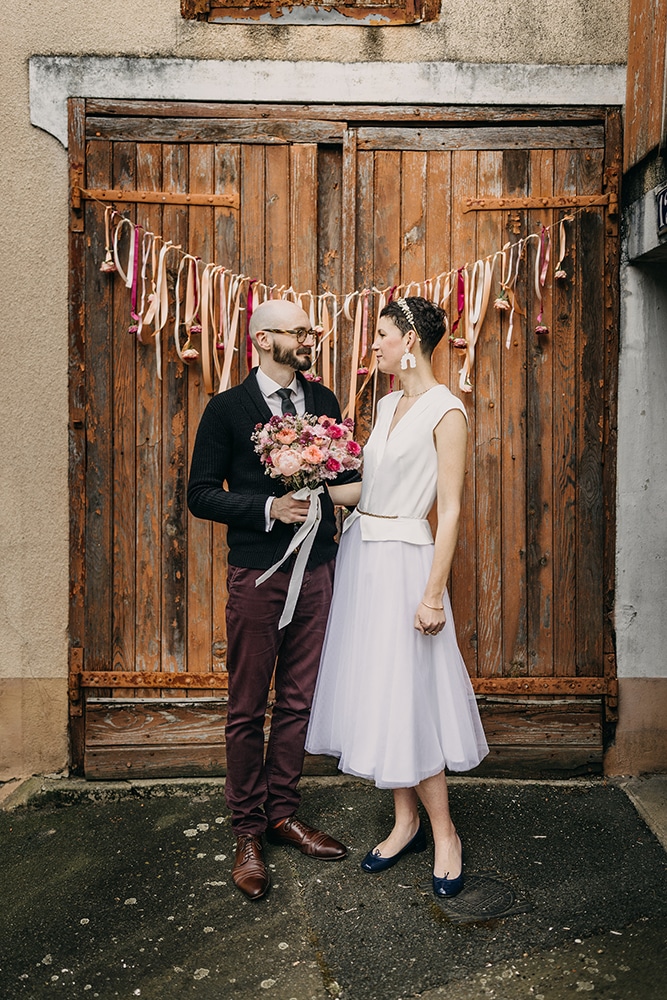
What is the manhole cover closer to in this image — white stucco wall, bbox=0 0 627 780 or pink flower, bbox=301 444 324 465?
pink flower, bbox=301 444 324 465

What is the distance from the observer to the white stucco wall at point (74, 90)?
4281 mm

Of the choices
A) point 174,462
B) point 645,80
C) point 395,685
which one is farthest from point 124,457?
point 645,80

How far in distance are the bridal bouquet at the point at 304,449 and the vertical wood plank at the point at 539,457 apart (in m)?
1.45

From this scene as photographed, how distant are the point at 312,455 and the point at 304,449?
0.15 feet

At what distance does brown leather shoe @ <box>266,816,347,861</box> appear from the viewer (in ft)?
12.0

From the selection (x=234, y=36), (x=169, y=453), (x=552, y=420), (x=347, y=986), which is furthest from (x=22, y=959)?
(x=234, y=36)

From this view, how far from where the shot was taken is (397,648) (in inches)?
132

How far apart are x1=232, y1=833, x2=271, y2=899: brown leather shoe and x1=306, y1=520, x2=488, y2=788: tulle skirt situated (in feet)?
1.62

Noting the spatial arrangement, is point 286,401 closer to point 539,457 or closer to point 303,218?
point 303,218

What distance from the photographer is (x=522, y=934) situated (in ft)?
10.4

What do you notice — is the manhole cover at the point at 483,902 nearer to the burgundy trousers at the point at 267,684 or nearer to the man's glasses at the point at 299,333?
the burgundy trousers at the point at 267,684

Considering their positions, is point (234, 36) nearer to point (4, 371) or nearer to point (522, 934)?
point (4, 371)

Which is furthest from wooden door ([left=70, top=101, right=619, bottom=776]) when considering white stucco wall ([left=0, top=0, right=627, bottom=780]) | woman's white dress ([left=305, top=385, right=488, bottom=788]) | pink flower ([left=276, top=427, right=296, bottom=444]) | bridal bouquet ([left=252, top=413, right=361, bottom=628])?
pink flower ([left=276, top=427, right=296, bottom=444])

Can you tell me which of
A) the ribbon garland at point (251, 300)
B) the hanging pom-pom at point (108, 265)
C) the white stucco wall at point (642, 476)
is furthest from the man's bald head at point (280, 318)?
the white stucco wall at point (642, 476)
